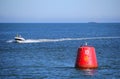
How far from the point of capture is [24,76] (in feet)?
115

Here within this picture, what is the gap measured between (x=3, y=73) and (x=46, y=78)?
4610mm

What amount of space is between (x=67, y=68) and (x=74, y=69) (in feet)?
5.84

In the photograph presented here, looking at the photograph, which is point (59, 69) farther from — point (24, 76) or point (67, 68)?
point (24, 76)

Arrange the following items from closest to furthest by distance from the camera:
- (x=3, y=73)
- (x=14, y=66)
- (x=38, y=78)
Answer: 1. (x=38, y=78)
2. (x=3, y=73)
3. (x=14, y=66)

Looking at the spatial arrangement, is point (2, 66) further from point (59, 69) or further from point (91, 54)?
point (91, 54)

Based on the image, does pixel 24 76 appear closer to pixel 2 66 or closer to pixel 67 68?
pixel 67 68

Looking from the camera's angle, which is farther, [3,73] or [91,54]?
[3,73]

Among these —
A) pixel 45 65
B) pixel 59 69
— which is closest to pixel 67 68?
pixel 59 69

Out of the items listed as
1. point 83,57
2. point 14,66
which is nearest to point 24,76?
point 83,57

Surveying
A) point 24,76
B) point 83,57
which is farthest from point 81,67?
point 24,76

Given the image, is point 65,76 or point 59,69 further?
point 59,69

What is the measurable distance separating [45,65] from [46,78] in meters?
8.83

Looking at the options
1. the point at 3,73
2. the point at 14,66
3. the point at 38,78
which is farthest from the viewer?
the point at 14,66

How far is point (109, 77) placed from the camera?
112ft
